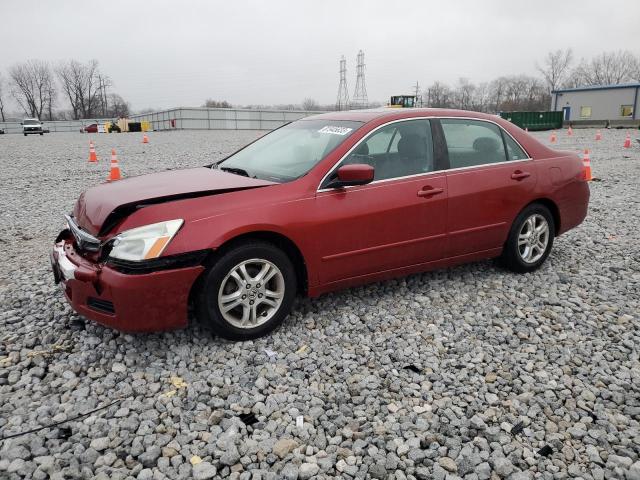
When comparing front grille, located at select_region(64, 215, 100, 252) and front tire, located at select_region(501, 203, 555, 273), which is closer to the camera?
front grille, located at select_region(64, 215, 100, 252)

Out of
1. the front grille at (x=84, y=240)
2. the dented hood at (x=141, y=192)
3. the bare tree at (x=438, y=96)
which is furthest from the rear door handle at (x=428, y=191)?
the bare tree at (x=438, y=96)

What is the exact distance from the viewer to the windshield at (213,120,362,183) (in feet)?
13.5

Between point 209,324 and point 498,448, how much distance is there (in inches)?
77.2

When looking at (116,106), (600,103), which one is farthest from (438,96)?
(116,106)

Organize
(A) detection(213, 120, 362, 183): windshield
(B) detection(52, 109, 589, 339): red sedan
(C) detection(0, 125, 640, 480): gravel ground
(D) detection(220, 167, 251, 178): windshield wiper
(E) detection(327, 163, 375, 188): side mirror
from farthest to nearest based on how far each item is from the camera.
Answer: (D) detection(220, 167, 251, 178): windshield wiper < (A) detection(213, 120, 362, 183): windshield < (E) detection(327, 163, 375, 188): side mirror < (B) detection(52, 109, 589, 339): red sedan < (C) detection(0, 125, 640, 480): gravel ground

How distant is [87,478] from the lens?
2.46 metres

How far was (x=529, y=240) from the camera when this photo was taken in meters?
5.13

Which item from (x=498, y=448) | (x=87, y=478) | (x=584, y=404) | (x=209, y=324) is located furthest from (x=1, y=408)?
(x=584, y=404)

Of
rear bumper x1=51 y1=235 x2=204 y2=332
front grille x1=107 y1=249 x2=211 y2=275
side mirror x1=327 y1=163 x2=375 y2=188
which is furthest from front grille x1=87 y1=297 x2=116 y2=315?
side mirror x1=327 y1=163 x2=375 y2=188

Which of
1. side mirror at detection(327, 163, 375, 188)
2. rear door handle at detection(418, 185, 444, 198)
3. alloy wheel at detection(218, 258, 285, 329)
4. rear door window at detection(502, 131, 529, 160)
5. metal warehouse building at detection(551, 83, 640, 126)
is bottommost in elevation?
alloy wheel at detection(218, 258, 285, 329)

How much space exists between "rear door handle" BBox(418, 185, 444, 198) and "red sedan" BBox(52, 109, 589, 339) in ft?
0.09

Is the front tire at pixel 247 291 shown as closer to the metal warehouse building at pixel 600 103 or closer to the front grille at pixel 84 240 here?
the front grille at pixel 84 240

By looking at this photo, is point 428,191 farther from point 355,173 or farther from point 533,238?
point 533,238

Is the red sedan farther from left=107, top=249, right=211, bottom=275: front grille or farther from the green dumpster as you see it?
the green dumpster
